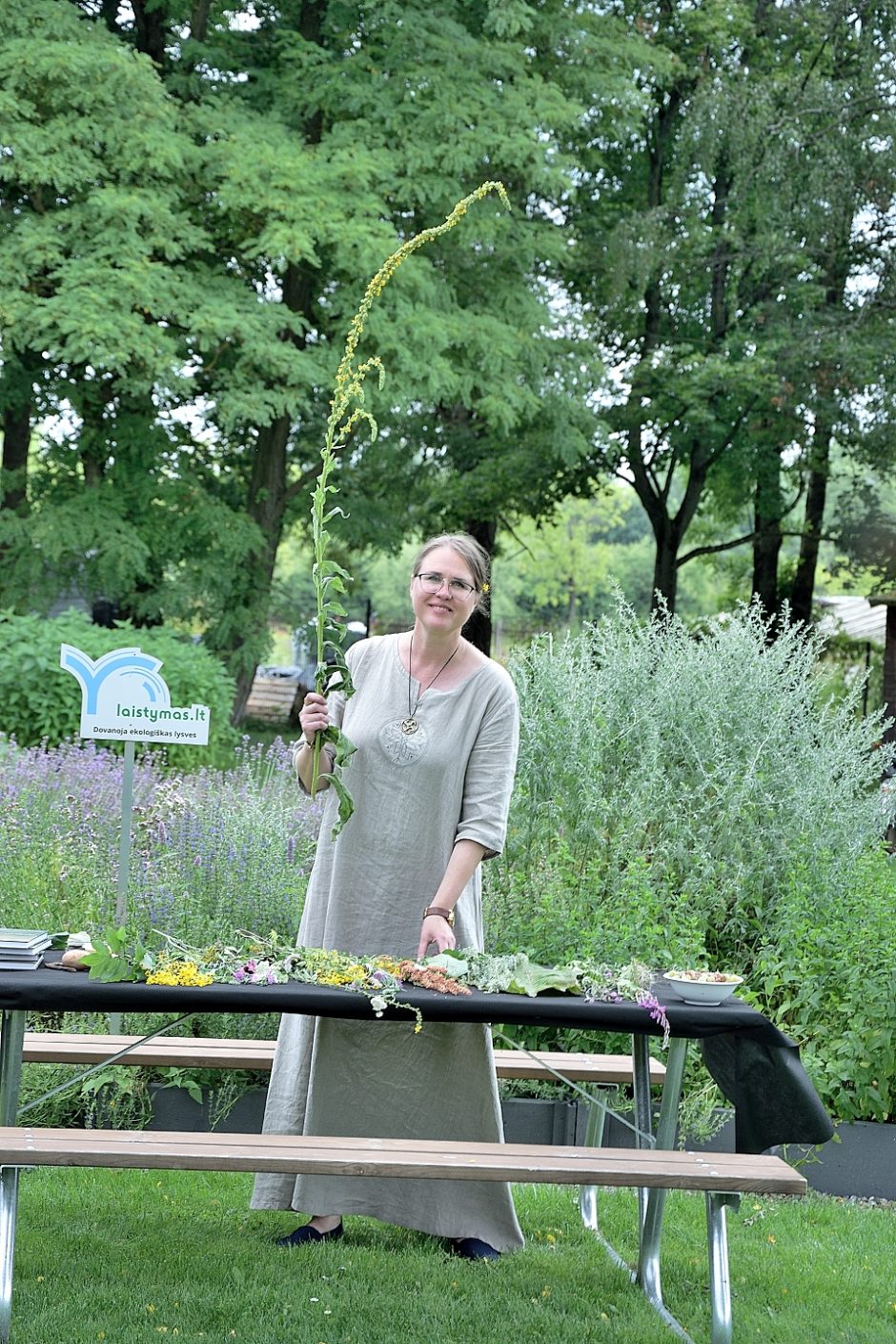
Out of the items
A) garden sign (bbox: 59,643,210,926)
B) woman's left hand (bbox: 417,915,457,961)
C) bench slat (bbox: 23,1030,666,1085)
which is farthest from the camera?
garden sign (bbox: 59,643,210,926)

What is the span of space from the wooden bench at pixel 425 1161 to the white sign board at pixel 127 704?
2144mm

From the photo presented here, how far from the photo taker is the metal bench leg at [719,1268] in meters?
3.19

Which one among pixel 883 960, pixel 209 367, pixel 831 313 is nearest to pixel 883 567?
pixel 831 313

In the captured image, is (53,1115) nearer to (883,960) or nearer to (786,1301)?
(786,1301)

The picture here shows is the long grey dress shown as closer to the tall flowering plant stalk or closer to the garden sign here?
the tall flowering plant stalk

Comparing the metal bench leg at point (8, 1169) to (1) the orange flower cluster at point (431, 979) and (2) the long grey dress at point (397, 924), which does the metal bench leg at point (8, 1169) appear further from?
(1) the orange flower cluster at point (431, 979)

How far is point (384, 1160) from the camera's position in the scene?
3125mm

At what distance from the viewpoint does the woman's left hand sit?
354cm

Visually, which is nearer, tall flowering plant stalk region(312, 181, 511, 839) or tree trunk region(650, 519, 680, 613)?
tall flowering plant stalk region(312, 181, 511, 839)

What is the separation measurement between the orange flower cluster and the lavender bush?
1668 mm

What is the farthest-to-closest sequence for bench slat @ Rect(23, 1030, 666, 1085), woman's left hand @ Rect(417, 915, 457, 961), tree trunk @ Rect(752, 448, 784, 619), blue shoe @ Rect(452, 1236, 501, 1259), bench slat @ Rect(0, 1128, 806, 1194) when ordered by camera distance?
tree trunk @ Rect(752, 448, 784, 619)
bench slat @ Rect(23, 1030, 666, 1085)
blue shoe @ Rect(452, 1236, 501, 1259)
woman's left hand @ Rect(417, 915, 457, 961)
bench slat @ Rect(0, 1128, 806, 1194)

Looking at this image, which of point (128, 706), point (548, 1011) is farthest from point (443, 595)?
point (128, 706)

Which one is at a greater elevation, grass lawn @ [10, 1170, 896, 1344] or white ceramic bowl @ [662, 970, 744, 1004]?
white ceramic bowl @ [662, 970, 744, 1004]

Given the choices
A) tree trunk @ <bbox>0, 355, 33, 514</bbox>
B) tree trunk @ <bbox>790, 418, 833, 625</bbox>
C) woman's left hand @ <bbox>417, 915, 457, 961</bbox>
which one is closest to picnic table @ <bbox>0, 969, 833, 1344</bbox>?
woman's left hand @ <bbox>417, 915, 457, 961</bbox>
